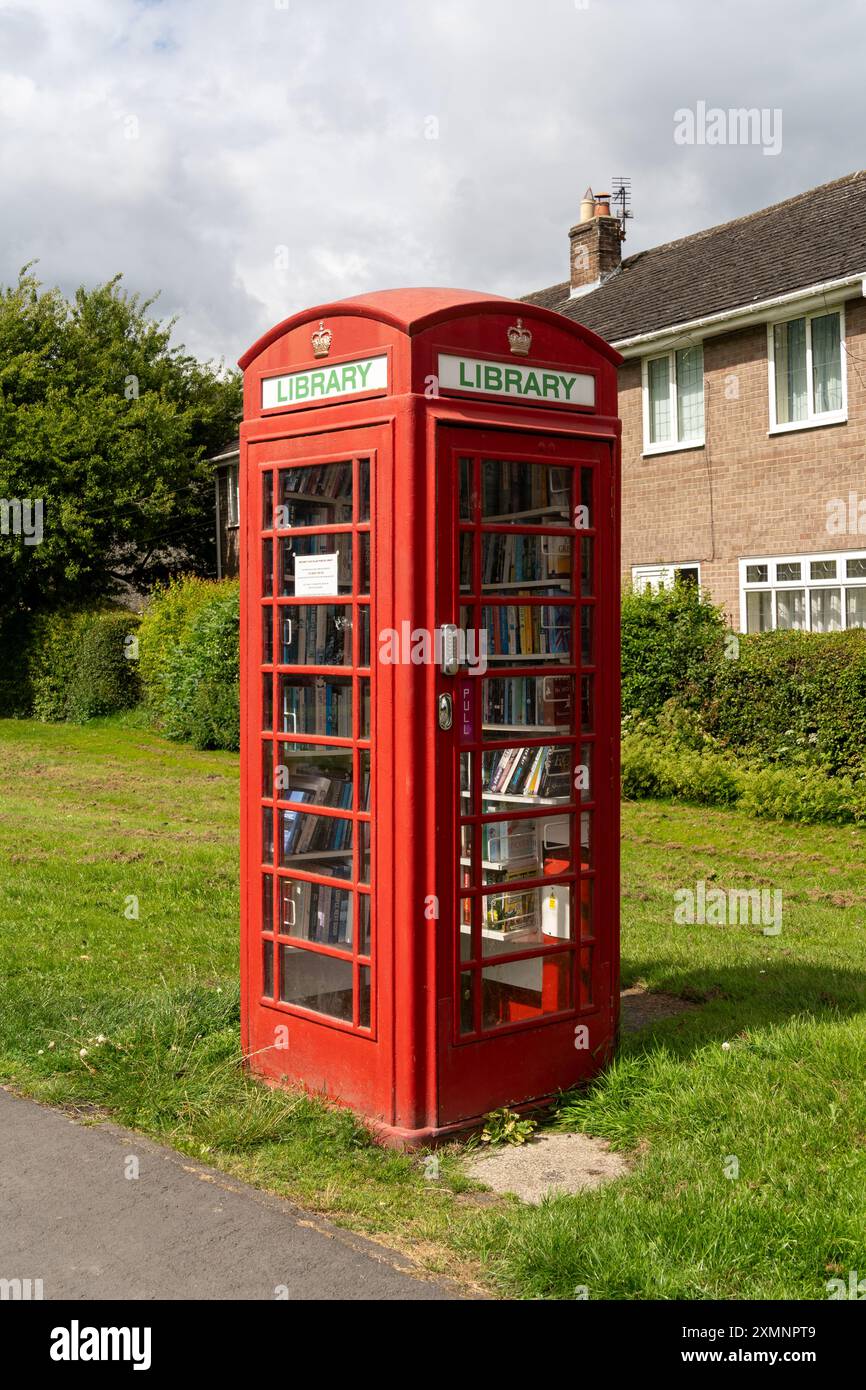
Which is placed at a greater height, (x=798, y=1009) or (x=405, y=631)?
(x=405, y=631)

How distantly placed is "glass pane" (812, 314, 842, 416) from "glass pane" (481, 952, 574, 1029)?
14.0 meters

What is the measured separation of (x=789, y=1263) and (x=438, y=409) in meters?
3.18

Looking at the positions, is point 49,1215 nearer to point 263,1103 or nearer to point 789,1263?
point 263,1103

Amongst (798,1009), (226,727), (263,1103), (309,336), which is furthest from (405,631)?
(226,727)

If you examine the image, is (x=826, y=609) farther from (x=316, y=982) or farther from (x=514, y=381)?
(x=316, y=982)

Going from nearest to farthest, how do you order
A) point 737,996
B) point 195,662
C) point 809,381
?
point 737,996, point 809,381, point 195,662

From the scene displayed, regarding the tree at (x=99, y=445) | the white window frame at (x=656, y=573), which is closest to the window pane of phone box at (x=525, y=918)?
the white window frame at (x=656, y=573)

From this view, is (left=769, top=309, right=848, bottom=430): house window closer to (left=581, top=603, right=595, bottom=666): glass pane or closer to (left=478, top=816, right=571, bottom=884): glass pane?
(left=581, top=603, right=595, bottom=666): glass pane

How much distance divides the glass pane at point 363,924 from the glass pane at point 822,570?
546 inches

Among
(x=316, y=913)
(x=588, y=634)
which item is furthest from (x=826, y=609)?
(x=316, y=913)

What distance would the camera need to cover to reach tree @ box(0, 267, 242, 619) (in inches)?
1240

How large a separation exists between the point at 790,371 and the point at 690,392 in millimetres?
1926

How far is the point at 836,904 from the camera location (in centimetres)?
975

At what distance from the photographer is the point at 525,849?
5605 mm
